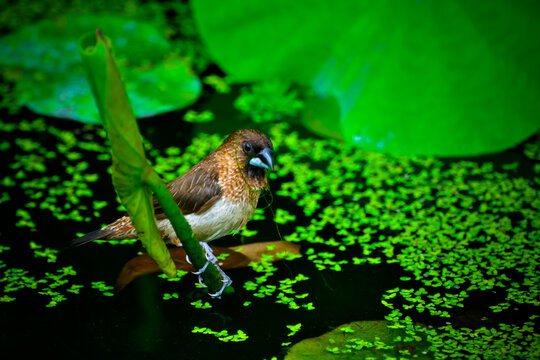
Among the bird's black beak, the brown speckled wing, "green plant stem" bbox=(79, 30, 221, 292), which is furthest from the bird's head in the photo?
"green plant stem" bbox=(79, 30, 221, 292)

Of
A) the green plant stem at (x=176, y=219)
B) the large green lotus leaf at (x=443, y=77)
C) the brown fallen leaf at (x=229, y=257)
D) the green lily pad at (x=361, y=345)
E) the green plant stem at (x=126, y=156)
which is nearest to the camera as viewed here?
the green plant stem at (x=126, y=156)

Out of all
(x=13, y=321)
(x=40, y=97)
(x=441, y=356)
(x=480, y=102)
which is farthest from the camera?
(x=40, y=97)

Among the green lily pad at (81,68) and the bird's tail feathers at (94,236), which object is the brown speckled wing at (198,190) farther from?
the green lily pad at (81,68)

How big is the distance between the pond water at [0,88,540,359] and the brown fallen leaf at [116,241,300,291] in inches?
1.5

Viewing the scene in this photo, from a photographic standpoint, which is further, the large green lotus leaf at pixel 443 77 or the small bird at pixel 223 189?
the large green lotus leaf at pixel 443 77

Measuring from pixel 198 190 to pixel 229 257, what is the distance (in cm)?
36

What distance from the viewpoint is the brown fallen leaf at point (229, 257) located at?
89.9 inches

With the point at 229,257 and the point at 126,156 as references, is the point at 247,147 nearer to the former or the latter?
the point at 229,257

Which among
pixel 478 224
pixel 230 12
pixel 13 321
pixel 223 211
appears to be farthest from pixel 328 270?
pixel 230 12

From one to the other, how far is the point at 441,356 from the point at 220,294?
707 millimetres

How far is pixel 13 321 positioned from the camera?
200 cm

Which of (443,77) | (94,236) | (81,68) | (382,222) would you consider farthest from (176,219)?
(81,68)

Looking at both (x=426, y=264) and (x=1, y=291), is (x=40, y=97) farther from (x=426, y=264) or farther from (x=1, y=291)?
(x=426, y=264)

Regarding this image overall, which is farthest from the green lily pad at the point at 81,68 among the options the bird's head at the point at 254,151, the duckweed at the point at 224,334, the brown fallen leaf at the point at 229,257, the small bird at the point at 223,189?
the duckweed at the point at 224,334
